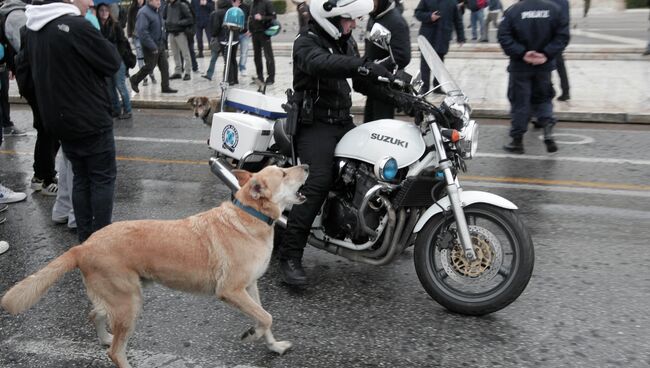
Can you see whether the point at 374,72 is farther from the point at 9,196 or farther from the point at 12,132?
the point at 12,132

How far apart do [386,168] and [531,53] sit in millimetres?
4682

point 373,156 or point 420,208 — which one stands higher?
point 373,156

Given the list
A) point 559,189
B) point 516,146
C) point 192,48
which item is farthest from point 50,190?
point 192,48

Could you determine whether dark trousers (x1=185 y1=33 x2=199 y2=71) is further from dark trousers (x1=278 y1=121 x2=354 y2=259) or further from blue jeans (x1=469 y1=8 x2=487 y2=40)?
dark trousers (x1=278 y1=121 x2=354 y2=259)

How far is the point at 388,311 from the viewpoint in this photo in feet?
13.5

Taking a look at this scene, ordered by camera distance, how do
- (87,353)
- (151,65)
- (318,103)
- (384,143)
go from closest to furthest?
(87,353) → (384,143) → (318,103) → (151,65)

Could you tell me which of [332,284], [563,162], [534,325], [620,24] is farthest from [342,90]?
[620,24]

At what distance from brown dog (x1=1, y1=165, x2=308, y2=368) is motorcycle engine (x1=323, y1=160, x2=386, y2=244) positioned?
0.57 metres

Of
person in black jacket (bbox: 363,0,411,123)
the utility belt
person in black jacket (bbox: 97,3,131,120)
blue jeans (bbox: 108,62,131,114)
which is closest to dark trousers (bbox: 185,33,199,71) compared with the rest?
blue jeans (bbox: 108,62,131,114)

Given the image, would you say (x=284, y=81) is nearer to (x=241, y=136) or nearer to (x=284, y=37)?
(x=241, y=136)

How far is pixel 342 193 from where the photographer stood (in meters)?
4.41

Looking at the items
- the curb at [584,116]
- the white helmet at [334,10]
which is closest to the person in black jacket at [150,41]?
the curb at [584,116]

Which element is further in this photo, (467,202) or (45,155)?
(45,155)

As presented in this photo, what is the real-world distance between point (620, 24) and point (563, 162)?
56.8 ft
